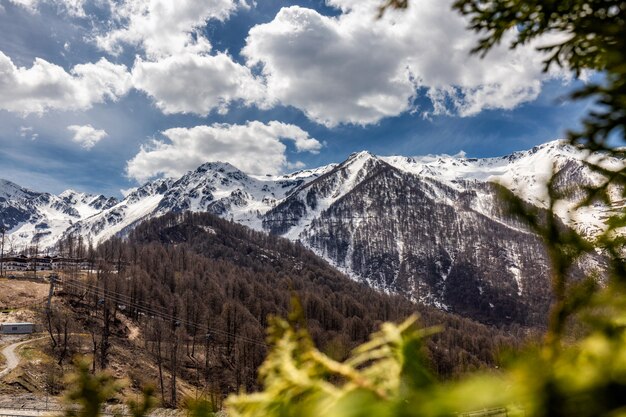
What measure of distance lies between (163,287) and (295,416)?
119971 mm

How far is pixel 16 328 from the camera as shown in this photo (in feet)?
215

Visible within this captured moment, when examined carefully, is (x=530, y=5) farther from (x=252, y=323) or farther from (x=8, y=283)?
(x=8, y=283)

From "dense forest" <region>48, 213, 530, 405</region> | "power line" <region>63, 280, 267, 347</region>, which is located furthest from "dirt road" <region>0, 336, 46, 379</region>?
"power line" <region>63, 280, 267, 347</region>

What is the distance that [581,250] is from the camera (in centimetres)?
166

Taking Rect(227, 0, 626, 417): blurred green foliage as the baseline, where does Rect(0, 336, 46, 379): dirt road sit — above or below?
below

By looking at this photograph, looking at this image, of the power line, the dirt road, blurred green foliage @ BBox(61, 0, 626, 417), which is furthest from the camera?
the power line

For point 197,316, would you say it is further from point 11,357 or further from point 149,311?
point 11,357

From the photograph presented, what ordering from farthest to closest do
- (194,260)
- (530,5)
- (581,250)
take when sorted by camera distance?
(194,260) < (530,5) < (581,250)

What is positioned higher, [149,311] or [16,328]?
[16,328]

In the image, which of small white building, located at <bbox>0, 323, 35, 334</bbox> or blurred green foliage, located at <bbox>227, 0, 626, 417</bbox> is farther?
small white building, located at <bbox>0, 323, 35, 334</bbox>

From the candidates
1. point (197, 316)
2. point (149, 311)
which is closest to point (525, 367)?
point (197, 316)

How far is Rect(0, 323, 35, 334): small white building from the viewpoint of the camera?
211 feet

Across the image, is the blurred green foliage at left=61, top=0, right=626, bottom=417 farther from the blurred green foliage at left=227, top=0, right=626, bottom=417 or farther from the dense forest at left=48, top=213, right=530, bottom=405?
the dense forest at left=48, top=213, right=530, bottom=405

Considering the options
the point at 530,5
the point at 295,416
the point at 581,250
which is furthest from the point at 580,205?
the point at 530,5
